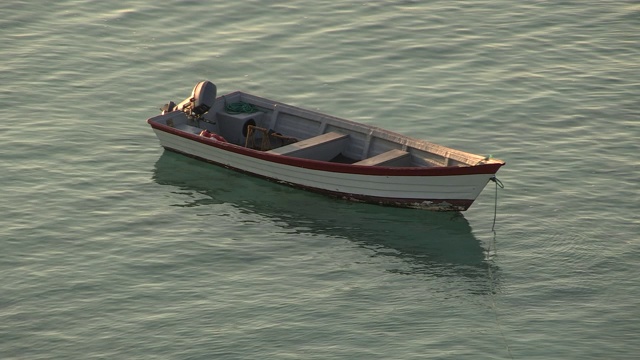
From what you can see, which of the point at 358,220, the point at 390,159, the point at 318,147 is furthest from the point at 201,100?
the point at 358,220

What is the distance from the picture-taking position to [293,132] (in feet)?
105

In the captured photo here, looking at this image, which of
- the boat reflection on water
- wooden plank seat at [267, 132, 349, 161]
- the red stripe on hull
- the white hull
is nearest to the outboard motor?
the white hull

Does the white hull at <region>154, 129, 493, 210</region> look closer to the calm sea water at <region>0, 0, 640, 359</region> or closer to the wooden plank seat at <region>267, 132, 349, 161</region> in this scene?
the calm sea water at <region>0, 0, 640, 359</region>

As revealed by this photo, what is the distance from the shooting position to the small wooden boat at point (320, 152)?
2805cm

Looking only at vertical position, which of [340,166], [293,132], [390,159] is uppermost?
[293,132]

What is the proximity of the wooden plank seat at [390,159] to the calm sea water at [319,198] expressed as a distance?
4.16 ft

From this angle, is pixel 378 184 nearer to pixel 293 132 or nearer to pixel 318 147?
pixel 318 147

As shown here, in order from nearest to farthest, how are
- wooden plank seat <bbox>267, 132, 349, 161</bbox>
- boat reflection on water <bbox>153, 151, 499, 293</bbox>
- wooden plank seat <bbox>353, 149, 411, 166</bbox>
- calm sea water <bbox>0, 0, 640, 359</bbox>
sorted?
calm sea water <bbox>0, 0, 640, 359</bbox> → boat reflection on water <bbox>153, 151, 499, 293</bbox> → wooden plank seat <bbox>353, 149, 411, 166</bbox> → wooden plank seat <bbox>267, 132, 349, 161</bbox>

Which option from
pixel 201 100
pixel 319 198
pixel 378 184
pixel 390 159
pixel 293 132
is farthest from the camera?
pixel 293 132

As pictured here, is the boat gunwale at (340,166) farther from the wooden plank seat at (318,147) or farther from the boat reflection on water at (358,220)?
the boat reflection on water at (358,220)

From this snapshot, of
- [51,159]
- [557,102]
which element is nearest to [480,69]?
[557,102]

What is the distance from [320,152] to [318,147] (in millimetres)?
197

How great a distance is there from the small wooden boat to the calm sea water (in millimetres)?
495

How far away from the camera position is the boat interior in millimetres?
29406
